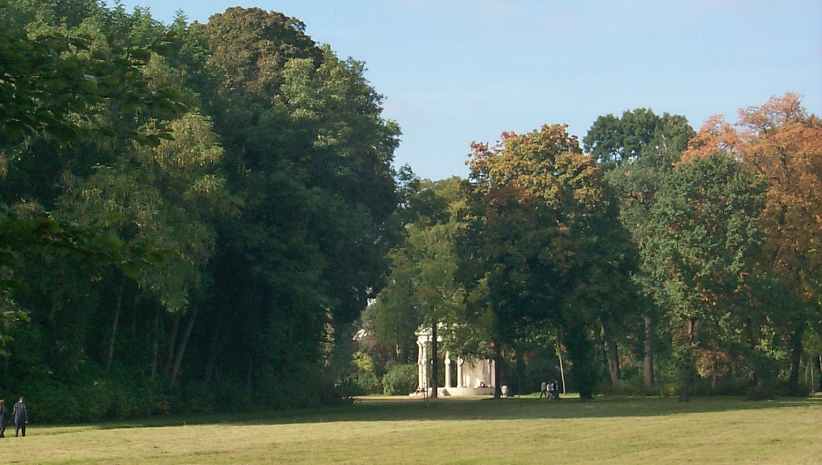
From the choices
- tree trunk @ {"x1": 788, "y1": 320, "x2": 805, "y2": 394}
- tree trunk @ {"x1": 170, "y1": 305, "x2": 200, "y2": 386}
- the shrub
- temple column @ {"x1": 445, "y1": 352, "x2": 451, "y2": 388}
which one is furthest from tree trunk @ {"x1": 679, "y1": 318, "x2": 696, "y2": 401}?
the shrub

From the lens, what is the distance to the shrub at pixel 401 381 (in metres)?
101

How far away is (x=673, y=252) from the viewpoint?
67062mm

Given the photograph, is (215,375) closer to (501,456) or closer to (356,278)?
(356,278)

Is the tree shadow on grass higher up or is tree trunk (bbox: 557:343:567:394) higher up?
tree trunk (bbox: 557:343:567:394)

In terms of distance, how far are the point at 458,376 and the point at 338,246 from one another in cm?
4430

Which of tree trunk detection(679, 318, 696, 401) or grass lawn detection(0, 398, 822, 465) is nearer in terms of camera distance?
grass lawn detection(0, 398, 822, 465)

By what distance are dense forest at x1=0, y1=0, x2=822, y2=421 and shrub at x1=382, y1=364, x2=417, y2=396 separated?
42.0 feet

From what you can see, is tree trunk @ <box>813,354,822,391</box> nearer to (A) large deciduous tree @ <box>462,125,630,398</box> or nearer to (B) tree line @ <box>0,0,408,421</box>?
(A) large deciduous tree @ <box>462,125,630,398</box>

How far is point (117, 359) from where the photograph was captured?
52.6m

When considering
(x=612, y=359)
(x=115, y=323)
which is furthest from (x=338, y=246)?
(x=612, y=359)

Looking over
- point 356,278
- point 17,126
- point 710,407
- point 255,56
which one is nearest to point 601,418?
point 710,407

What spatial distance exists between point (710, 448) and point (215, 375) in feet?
112

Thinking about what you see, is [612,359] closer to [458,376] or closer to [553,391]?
[553,391]

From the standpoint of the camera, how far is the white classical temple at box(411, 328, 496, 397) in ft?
315
